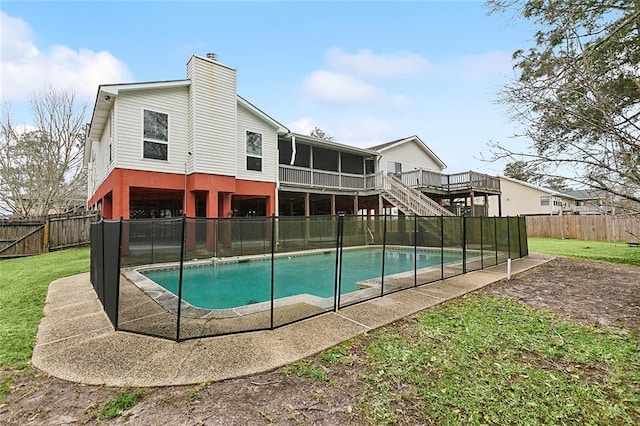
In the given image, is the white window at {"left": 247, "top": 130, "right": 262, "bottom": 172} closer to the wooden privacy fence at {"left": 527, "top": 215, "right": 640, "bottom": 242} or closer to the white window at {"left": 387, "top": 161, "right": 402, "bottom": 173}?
the white window at {"left": 387, "top": 161, "right": 402, "bottom": 173}

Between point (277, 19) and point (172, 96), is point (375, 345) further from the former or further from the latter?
point (172, 96)

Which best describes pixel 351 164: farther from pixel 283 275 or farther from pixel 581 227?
pixel 581 227

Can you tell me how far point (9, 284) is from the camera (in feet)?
22.6

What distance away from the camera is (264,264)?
7582 mm

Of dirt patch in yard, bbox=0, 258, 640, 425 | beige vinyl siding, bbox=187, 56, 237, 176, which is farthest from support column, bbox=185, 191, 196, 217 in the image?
dirt patch in yard, bbox=0, 258, 640, 425

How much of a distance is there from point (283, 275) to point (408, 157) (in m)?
16.4

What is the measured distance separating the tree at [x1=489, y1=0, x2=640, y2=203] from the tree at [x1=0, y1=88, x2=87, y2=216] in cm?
2331

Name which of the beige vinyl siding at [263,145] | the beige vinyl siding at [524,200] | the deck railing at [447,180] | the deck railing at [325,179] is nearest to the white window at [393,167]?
the deck railing at [447,180]

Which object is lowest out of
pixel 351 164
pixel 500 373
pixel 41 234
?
pixel 500 373

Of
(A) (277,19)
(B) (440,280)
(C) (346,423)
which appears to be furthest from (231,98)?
(C) (346,423)

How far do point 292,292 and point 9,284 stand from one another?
658cm

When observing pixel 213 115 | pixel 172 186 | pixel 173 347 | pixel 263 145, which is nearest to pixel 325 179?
pixel 263 145

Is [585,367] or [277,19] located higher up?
[277,19]

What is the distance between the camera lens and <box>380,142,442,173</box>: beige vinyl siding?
Result: 19336mm
